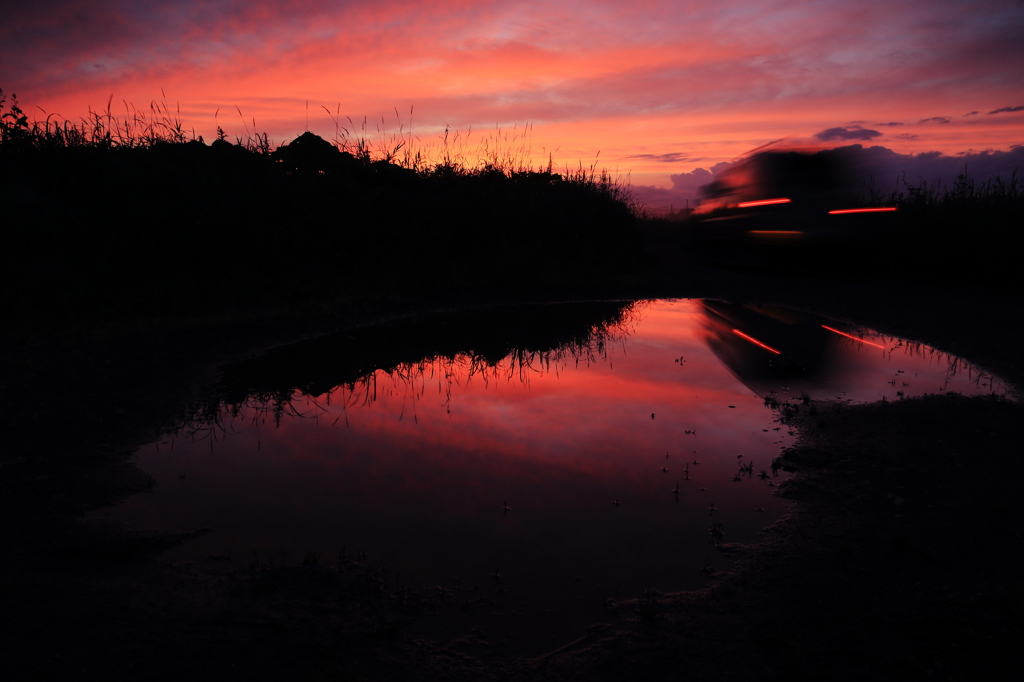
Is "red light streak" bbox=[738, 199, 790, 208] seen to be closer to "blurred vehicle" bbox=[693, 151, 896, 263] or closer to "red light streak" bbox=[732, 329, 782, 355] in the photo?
"blurred vehicle" bbox=[693, 151, 896, 263]

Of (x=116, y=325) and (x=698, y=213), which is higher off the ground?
(x=698, y=213)

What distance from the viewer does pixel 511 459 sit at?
442 cm

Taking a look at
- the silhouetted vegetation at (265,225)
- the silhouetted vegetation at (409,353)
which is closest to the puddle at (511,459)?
the silhouetted vegetation at (409,353)

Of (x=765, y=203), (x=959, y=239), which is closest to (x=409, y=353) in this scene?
(x=765, y=203)

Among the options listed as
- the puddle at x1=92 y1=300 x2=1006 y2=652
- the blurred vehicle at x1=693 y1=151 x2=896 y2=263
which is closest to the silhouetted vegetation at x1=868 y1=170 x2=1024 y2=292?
Answer: the blurred vehicle at x1=693 y1=151 x2=896 y2=263

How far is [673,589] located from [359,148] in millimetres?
14205

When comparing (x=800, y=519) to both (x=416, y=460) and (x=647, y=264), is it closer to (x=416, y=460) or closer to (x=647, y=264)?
(x=416, y=460)

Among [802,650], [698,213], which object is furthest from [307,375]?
[698,213]

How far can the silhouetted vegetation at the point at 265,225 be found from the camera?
32.3ft

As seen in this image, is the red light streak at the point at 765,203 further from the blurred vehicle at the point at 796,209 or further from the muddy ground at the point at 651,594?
the muddy ground at the point at 651,594

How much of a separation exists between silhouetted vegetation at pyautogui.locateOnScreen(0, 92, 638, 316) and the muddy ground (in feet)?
19.2

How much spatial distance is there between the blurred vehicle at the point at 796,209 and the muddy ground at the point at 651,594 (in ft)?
23.1

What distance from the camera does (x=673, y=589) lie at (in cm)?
295

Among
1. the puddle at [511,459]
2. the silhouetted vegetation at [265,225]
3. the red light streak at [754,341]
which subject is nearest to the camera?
the puddle at [511,459]
